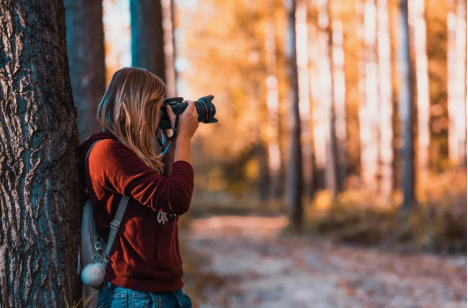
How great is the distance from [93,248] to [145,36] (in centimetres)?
490

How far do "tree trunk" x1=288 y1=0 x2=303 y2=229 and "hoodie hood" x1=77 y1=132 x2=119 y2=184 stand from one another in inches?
502

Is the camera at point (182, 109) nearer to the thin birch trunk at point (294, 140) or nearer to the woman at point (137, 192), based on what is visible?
the woman at point (137, 192)

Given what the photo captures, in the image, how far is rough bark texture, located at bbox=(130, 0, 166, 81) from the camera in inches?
283

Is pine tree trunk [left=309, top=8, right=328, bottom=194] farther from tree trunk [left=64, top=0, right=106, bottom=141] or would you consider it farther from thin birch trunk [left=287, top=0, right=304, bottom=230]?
tree trunk [left=64, top=0, right=106, bottom=141]

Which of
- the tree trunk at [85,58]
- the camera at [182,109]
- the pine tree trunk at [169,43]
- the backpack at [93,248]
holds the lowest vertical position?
the backpack at [93,248]

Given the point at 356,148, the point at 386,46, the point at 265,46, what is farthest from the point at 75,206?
the point at 356,148

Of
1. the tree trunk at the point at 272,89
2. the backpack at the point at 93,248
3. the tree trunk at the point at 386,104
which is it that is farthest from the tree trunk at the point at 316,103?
the backpack at the point at 93,248

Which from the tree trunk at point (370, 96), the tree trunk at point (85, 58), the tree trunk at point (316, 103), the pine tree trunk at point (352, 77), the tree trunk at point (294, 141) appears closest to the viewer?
the tree trunk at point (85, 58)

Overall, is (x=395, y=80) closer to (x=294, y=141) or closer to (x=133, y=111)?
(x=294, y=141)

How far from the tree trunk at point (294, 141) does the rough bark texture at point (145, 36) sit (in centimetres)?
833

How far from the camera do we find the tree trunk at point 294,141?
A: 1523cm

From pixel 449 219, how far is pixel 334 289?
4021mm

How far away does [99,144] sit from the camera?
2602 mm

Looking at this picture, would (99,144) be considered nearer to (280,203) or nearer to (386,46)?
(386,46)
